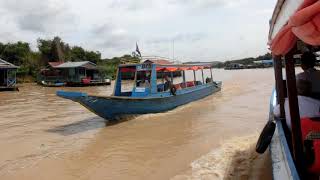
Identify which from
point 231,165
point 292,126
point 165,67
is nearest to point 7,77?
point 165,67

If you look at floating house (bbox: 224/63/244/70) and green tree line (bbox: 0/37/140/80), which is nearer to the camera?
green tree line (bbox: 0/37/140/80)

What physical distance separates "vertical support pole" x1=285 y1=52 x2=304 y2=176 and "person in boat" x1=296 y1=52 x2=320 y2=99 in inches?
58.5

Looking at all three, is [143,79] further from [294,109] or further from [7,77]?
[7,77]

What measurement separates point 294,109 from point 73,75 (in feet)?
118

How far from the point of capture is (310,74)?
5.38 meters

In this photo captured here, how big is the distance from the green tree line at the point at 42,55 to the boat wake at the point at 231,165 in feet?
108

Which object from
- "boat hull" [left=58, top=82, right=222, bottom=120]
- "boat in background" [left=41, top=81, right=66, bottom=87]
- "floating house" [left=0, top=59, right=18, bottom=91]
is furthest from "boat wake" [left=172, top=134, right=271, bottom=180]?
"boat in background" [left=41, top=81, right=66, bottom=87]

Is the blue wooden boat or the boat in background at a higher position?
the boat in background

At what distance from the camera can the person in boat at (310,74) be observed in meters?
5.27

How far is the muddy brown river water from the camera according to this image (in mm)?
7027

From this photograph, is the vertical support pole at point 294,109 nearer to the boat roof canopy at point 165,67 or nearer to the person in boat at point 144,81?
the person in boat at point 144,81

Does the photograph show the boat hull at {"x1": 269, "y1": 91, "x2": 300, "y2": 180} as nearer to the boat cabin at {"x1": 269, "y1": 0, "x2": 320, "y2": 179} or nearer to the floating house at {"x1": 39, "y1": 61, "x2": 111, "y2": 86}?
the boat cabin at {"x1": 269, "y1": 0, "x2": 320, "y2": 179}

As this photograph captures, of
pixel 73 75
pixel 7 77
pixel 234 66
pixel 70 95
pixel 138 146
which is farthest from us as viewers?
pixel 234 66

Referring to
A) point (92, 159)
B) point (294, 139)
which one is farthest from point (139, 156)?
point (294, 139)
